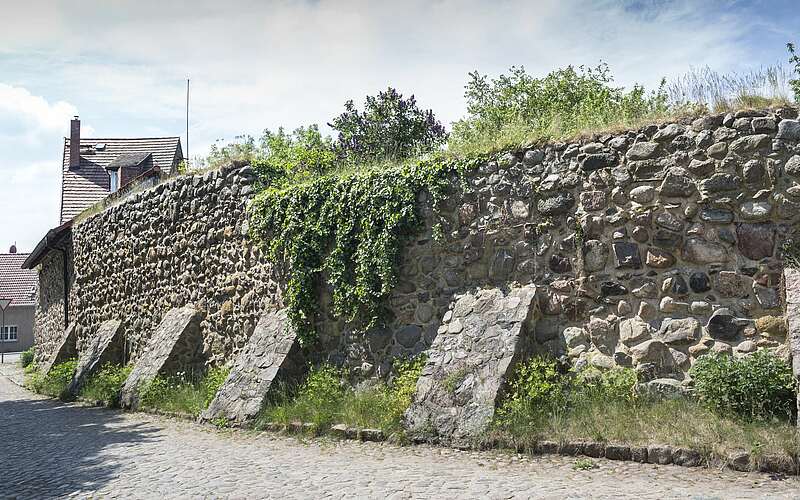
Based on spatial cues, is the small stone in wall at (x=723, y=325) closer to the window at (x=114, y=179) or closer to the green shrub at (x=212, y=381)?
the green shrub at (x=212, y=381)

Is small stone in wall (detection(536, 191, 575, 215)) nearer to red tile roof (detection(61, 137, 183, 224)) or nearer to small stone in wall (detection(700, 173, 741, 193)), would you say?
small stone in wall (detection(700, 173, 741, 193))

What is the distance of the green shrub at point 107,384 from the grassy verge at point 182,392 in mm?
1107

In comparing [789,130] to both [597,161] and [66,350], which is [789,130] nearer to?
[597,161]

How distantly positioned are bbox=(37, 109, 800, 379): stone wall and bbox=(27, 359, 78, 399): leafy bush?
7.04m

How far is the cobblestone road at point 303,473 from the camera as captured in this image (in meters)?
5.35

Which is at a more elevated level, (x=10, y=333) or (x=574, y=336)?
(x=574, y=336)

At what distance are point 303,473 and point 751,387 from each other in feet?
13.3

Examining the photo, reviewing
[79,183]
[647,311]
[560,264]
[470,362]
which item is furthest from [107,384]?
[79,183]

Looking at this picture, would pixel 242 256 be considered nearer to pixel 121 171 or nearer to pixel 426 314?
pixel 426 314

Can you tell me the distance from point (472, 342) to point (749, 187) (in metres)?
3.28

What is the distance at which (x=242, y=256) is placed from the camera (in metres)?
11.5

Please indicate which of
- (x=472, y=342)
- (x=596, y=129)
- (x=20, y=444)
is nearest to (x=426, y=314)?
(x=472, y=342)

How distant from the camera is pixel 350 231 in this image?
959 cm

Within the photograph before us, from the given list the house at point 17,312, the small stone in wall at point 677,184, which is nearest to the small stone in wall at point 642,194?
the small stone in wall at point 677,184
